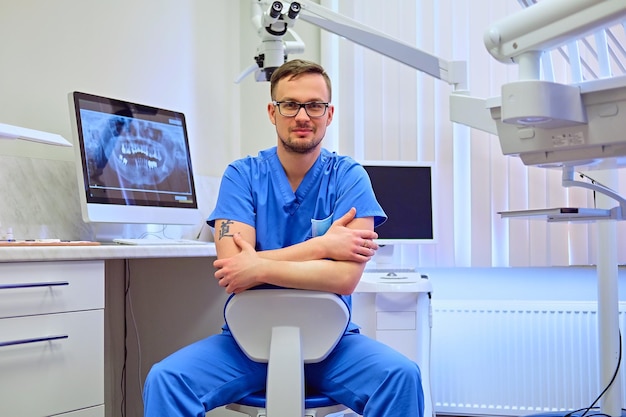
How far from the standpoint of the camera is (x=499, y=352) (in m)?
2.80

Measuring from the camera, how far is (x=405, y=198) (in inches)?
104

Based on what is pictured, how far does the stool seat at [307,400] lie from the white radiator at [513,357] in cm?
148

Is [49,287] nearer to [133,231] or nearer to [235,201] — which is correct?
[235,201]

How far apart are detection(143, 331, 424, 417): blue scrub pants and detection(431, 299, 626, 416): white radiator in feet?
4.57

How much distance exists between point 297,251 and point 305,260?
0.03m

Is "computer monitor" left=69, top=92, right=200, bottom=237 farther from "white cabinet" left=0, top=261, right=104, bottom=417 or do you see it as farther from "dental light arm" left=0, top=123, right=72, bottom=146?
"white cabinet" left=0, top=261, right=104, bottom=417

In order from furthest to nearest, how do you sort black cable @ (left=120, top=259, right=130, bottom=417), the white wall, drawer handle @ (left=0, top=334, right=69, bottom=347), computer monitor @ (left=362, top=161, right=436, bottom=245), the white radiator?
the white radiator < computer monitor @ (left=362, top=161, right=436, bottom=245) < black cable @ (left=120, top=259, right=130, bottom=417) < the white wall < drawer handle @ (left=0, top=334, right=69, bottom=347)

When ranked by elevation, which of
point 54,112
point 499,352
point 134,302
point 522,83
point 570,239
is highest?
point 54,112

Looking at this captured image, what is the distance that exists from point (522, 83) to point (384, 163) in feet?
5.37

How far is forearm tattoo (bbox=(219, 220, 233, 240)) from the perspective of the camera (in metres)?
1.61

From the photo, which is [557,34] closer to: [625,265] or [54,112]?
[54,112]

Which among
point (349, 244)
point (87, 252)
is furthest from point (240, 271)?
point (87, 252)

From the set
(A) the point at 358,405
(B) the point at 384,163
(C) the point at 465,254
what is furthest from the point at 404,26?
(A) the point at 358,405

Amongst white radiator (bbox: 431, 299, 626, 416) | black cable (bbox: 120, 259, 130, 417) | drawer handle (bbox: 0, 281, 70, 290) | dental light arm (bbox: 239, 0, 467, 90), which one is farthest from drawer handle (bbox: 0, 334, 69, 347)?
white radiator (bbox: 431, 299, 626, 416)
